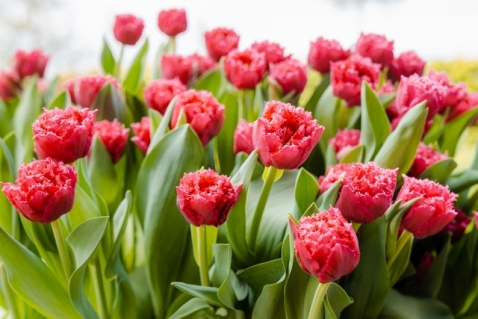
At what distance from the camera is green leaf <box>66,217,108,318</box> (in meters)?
0.35

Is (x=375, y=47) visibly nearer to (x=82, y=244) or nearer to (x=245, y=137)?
(x=245, y=137)

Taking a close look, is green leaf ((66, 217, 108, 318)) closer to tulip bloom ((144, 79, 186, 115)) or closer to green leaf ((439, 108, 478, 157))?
tulip bloom ((144, 79, 186, 115))

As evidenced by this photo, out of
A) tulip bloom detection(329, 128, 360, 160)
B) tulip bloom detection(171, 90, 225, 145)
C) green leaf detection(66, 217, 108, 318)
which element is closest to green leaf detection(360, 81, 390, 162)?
tulip bloom detection(329, 128, 360, 160)

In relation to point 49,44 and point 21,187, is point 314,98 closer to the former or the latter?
point 21,187

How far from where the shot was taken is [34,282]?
38 cm

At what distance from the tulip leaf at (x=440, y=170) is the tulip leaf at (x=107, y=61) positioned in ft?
1.26

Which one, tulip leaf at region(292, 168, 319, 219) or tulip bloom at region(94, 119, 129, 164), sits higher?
tulip bloom at region(94, 119, 129, 164)

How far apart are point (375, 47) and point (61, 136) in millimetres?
306

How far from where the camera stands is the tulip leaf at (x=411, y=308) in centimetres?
41

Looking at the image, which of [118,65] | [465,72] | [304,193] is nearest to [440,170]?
[304,193]

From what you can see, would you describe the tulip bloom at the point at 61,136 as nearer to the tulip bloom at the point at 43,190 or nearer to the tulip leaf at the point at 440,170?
the tulip bloom at the point at 43,190

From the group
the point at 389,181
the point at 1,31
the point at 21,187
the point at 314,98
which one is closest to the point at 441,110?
the point at 314,98

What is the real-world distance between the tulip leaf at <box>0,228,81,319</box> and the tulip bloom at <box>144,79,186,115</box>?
0.16 metres

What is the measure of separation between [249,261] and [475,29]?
1.94 metres
